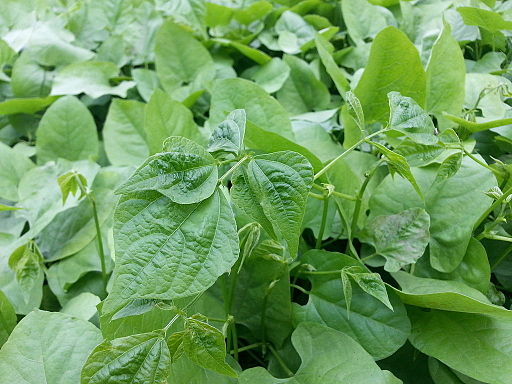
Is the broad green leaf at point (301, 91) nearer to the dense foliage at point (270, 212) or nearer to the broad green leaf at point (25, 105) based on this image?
the dense foliage at point (270, 212)

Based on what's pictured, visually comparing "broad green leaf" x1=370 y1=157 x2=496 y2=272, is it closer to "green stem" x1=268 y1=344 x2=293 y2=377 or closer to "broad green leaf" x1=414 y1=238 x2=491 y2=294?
"broad green leaf" x1=414 y1=238 x2=491 y2=294

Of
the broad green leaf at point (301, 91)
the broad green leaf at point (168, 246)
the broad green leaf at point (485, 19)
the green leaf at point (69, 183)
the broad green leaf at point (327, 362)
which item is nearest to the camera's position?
the broad green leaf at point (168, 246)

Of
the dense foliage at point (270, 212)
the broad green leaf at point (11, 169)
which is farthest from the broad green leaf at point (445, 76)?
the broad green leaf at point (11, 169)

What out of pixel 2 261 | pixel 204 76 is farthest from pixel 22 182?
pixel 204 76

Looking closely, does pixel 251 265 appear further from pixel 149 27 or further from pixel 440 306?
pixel 149 27

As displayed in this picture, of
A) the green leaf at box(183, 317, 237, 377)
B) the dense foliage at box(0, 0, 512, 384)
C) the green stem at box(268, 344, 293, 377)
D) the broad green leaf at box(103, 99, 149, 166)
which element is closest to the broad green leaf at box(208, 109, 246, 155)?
the dense foliage at box(0, 0, 512, 384)

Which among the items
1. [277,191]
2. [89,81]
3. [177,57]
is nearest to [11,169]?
[89,81]
